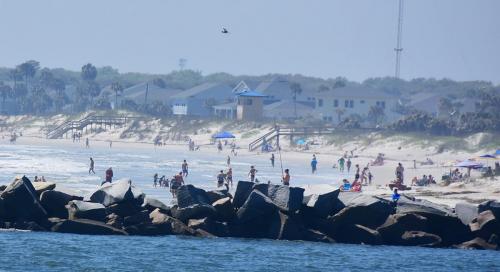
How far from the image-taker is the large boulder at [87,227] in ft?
107

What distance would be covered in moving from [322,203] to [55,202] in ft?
25.2

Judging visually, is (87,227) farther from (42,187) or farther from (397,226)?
(397,226)

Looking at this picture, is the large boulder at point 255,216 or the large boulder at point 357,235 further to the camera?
the large boulder at point 357,235

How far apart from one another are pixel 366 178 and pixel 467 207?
23.0 meters

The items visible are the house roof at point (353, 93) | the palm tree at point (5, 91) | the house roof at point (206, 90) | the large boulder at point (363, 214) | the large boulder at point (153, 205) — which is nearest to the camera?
the large boulder at point (363, 214)

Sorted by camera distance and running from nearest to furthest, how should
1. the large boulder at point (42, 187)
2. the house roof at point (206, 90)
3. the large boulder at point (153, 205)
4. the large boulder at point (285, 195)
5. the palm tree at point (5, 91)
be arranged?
the large boulder at point (285, 195) → the large boulder at point (42, 187) → the large boulder at point (153, 205) → the house roof at point (206, 90) → the palm tree at point (5, 91)

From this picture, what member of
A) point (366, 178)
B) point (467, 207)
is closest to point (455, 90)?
point (366, 178)

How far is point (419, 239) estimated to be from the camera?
32.9 m

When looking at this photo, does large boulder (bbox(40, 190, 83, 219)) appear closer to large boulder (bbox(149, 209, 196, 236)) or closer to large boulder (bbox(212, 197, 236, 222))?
large boulder (bbox(149, 209, 196, 236))

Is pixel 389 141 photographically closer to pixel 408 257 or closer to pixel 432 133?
pixel 432 133

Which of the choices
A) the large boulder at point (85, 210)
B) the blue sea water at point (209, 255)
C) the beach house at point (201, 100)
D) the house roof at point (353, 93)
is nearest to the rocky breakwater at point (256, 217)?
the large boulder at point (85, 210)

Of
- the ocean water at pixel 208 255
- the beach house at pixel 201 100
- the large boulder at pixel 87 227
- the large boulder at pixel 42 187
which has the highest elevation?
the beach house at pixel 201 100

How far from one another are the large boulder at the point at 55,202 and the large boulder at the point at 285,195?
5518 millimetres

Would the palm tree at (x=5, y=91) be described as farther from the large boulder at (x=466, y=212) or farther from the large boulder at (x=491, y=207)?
the large boulder at (x=491, y=207)
